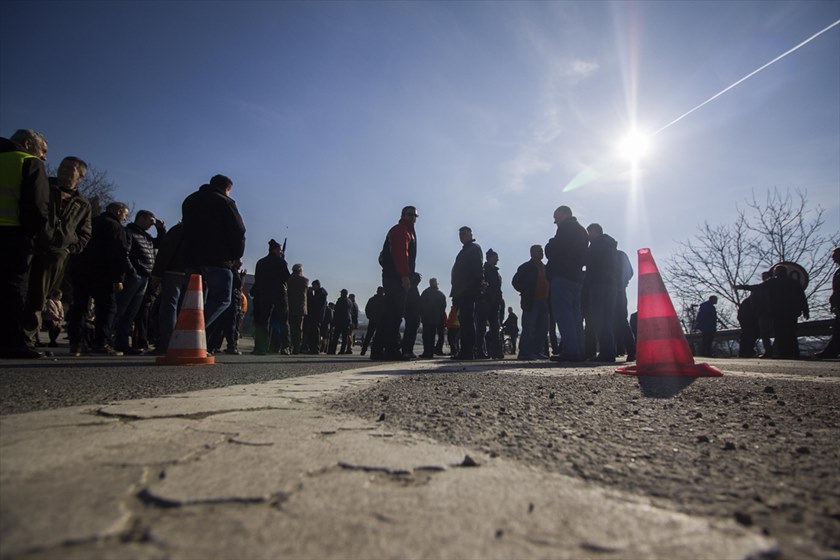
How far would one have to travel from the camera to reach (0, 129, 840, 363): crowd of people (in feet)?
13.1

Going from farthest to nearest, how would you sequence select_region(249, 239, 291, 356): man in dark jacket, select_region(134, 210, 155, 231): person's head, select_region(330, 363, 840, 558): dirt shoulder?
1. select_region(249, 239, 291, 356): man in dark jacket
2. select_region(134, 210, 155, 231): person's head
3. select_region(330, 363, 840, 558): dirt shoulder

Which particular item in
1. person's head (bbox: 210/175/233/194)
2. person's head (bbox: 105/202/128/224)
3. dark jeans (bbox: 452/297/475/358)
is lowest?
dark jeans (bbox: 452/297/475/358)

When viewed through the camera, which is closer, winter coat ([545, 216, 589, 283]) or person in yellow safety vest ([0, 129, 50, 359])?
person in yellow safety vest ([0, 129, 50, 359])

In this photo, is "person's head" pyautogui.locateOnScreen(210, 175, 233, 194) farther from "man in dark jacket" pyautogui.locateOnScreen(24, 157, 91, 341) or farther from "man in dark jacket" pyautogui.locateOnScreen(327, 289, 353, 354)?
"man in dark jacket" pyautogui.locateOnScreen(327, 289, 353, 354)

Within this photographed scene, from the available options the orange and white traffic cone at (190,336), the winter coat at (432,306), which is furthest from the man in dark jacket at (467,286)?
the orange and white traffic cone at (190,336)

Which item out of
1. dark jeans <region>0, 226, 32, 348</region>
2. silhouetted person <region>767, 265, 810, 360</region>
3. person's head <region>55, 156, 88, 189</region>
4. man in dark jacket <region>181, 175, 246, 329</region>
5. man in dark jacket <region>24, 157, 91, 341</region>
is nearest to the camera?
dark jeans <region>0, 226, 32, 348</region>

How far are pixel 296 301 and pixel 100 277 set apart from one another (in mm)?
4955

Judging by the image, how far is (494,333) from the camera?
31.9ft

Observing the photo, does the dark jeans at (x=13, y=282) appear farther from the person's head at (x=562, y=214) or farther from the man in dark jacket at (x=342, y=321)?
the man in dark jacket at (x=342, y=321)

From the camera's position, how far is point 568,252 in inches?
238

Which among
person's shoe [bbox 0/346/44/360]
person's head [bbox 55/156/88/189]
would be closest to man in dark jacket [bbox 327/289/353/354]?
person's head [bbox 55/156/88/189]

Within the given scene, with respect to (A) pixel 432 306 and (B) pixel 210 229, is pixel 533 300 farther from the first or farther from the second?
(B) pixel 210 229

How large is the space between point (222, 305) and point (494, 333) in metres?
6.03

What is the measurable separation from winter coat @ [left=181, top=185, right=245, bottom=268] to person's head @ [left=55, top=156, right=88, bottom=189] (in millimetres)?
1100
